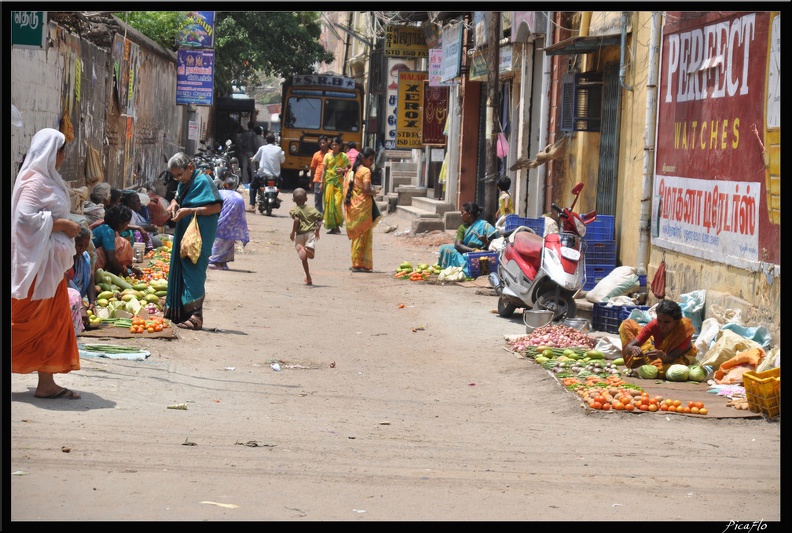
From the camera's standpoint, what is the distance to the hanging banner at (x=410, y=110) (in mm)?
25406

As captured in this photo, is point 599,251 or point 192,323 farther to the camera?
point 599,251

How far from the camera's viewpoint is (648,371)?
8297 millimetres

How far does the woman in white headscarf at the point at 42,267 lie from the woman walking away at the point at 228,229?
7391 millimetres

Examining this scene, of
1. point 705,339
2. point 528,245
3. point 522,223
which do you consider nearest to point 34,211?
point 705,339

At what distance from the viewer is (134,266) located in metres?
12.7

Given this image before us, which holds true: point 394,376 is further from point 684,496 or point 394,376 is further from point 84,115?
point 84,115

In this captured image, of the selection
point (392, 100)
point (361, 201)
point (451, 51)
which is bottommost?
point (361, 201)

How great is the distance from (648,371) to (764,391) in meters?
1.32

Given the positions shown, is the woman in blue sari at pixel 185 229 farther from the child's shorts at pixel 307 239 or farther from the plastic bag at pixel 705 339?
the plastic bag at pixel 705 339

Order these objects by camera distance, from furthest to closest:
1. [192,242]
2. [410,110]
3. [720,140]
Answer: [410,110] → [720,140] → [192,242]

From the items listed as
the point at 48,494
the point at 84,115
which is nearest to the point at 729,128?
the point at 48,494

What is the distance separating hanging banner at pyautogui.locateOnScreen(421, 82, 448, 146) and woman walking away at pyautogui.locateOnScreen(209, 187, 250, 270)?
11311mm

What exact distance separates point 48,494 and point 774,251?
6.03m

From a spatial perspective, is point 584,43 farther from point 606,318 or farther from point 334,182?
point 334,182
